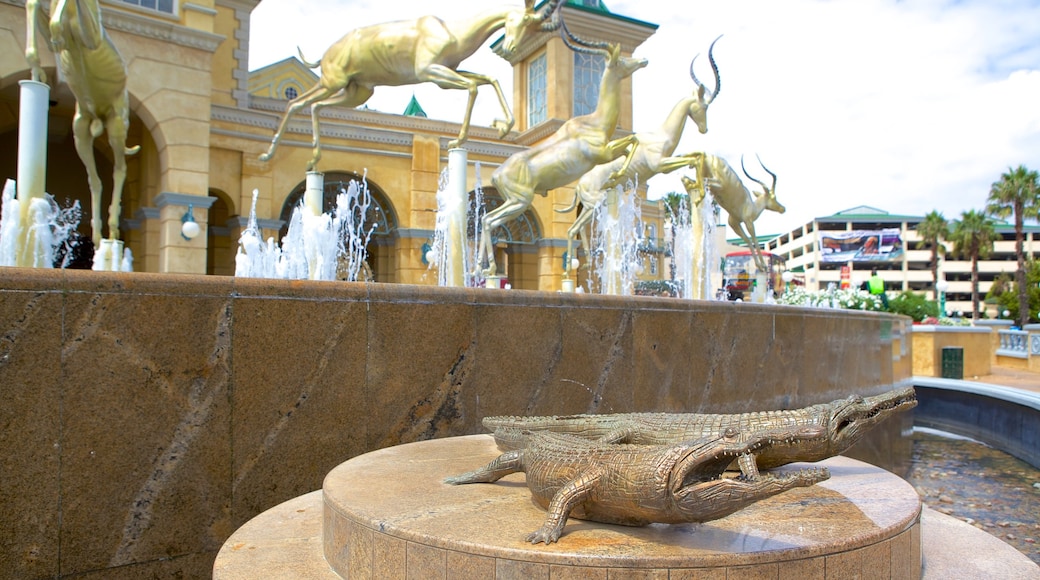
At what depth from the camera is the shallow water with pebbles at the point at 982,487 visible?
8328mm

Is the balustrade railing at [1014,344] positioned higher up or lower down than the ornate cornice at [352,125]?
lower down

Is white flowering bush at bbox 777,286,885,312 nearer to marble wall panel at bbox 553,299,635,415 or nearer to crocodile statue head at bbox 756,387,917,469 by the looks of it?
marble wall panel at bbox 553,299,635,415

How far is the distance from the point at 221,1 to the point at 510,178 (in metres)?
14.3

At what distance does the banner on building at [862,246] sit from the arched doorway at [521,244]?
84.8 m

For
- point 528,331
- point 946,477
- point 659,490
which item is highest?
point 528,331

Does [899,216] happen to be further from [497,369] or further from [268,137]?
[497,369]

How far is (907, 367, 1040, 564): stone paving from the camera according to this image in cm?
834

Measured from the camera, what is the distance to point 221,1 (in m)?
22.8

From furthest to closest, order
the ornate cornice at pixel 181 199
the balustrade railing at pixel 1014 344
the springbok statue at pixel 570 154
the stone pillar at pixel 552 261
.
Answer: the balustrade railing at pixel 1014 344, the stone pillar at pixel 552 261, the ornate cornice at pixel 181 199, the springbok statue at pixel 570 154

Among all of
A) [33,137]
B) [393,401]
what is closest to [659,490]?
[393,401]

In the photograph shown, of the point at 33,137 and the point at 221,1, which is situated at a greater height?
the point at 221,1

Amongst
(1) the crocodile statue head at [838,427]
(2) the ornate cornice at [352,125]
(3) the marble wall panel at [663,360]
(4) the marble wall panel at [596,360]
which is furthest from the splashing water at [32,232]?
(2) the ornate cornice at [352,125]

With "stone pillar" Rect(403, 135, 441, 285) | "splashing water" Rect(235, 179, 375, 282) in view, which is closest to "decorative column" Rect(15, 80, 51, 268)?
"splashing water" Rect(235, 179, 375, 282)

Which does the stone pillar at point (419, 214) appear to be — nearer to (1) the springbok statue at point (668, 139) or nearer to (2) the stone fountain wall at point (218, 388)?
A: (1) the springbok statue at point (668, 139)
